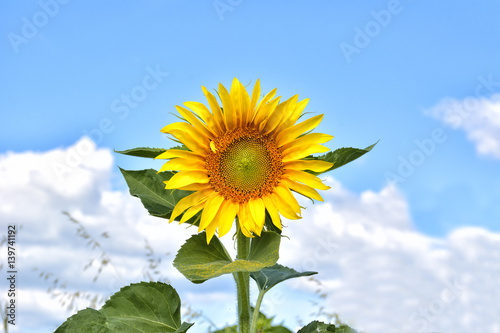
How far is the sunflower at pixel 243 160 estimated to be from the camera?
110 inches

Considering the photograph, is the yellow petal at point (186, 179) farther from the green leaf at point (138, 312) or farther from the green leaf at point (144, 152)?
the green leaf at point (138, 312)

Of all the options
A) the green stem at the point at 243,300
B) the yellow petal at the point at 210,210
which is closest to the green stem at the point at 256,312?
the green stem at the point at 243,300

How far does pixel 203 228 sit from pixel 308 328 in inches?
41.1

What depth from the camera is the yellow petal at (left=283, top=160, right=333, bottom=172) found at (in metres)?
2.81

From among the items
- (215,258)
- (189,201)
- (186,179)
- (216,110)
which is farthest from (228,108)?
(215,258)

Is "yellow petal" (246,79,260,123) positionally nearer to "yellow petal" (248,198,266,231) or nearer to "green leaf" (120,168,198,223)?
"yellow petal" (248,198,266,231)

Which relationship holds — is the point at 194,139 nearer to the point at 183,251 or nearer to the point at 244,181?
the point at 244,181

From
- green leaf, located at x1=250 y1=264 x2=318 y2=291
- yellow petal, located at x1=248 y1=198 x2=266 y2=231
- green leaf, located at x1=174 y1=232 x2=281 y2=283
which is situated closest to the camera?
green leaf, located at x1=174 y1=232 x2=281 y2=283

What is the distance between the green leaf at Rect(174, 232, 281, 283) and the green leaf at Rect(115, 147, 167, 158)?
498 millimetres

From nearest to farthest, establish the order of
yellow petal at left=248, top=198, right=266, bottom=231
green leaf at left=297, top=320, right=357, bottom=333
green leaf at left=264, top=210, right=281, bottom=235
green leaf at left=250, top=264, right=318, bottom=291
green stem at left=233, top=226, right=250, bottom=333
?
1. yellow petal at left=248, top=198, right=266, bottom=231
2. green leaf at left=264, top=210, right=281, bottom=235
3. green stem at left=233, top=226, right=250, bottom=333
4. green leaf at left=297, top=320, right=357, bottom=333
5. green leaf at left=250, top=264, right=318, bottom=291

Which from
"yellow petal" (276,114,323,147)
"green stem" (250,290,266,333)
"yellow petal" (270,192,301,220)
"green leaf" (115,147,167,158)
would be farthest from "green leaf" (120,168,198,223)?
"green stem" (250,290,266,333)

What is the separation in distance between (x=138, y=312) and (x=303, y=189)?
4.06ft

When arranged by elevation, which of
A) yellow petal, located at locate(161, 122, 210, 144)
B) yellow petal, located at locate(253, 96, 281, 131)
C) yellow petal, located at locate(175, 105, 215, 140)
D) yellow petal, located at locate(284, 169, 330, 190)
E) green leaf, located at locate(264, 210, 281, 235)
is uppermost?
yellow petal, located at locate(253, 96, 281, 131)

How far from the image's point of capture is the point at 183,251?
2.85 m
